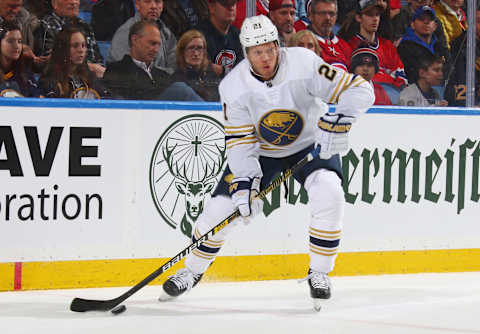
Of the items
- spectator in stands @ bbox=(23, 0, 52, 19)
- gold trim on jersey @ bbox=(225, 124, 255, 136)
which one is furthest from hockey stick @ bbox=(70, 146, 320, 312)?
spectator in stands @ bbox=(23, 0, 52, 19)

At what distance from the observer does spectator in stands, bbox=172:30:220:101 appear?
3.97 m

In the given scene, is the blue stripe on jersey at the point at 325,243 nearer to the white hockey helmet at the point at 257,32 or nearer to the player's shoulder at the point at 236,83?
the player's shoulder at the point at 236,83

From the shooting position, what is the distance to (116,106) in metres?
3.49

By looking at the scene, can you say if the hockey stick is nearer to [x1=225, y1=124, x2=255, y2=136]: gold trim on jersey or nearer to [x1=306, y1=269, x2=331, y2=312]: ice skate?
[x1=225, y1=124, x2=255, y2=136]: gold trim on jersey

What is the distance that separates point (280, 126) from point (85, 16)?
1325 millimetres

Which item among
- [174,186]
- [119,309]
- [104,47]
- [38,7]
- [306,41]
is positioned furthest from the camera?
[306,41]

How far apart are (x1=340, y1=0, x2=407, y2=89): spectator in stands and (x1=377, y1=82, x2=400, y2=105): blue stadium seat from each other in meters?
0.02

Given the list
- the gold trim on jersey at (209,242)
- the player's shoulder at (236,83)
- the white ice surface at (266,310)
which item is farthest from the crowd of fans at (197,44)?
the white ice surface at (266,310)

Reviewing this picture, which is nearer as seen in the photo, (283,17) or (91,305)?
(91,305)

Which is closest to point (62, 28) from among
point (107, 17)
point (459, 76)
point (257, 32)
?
point (107, 17)

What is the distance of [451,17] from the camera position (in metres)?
4.55

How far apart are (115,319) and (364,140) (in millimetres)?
1704

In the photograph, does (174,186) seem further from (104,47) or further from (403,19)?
(403,19)

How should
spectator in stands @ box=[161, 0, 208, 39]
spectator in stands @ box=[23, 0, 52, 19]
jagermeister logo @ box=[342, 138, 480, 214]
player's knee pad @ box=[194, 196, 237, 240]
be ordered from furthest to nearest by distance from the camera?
spectator in stands @ box=[161, 0, 208, 39] → jagermeister logo @ box=[342, 138, 480, 214] → spectator in stands @ box=[23, 0, 52, 19] → player's knee pad @ box=[194, 196, 237, 240]
